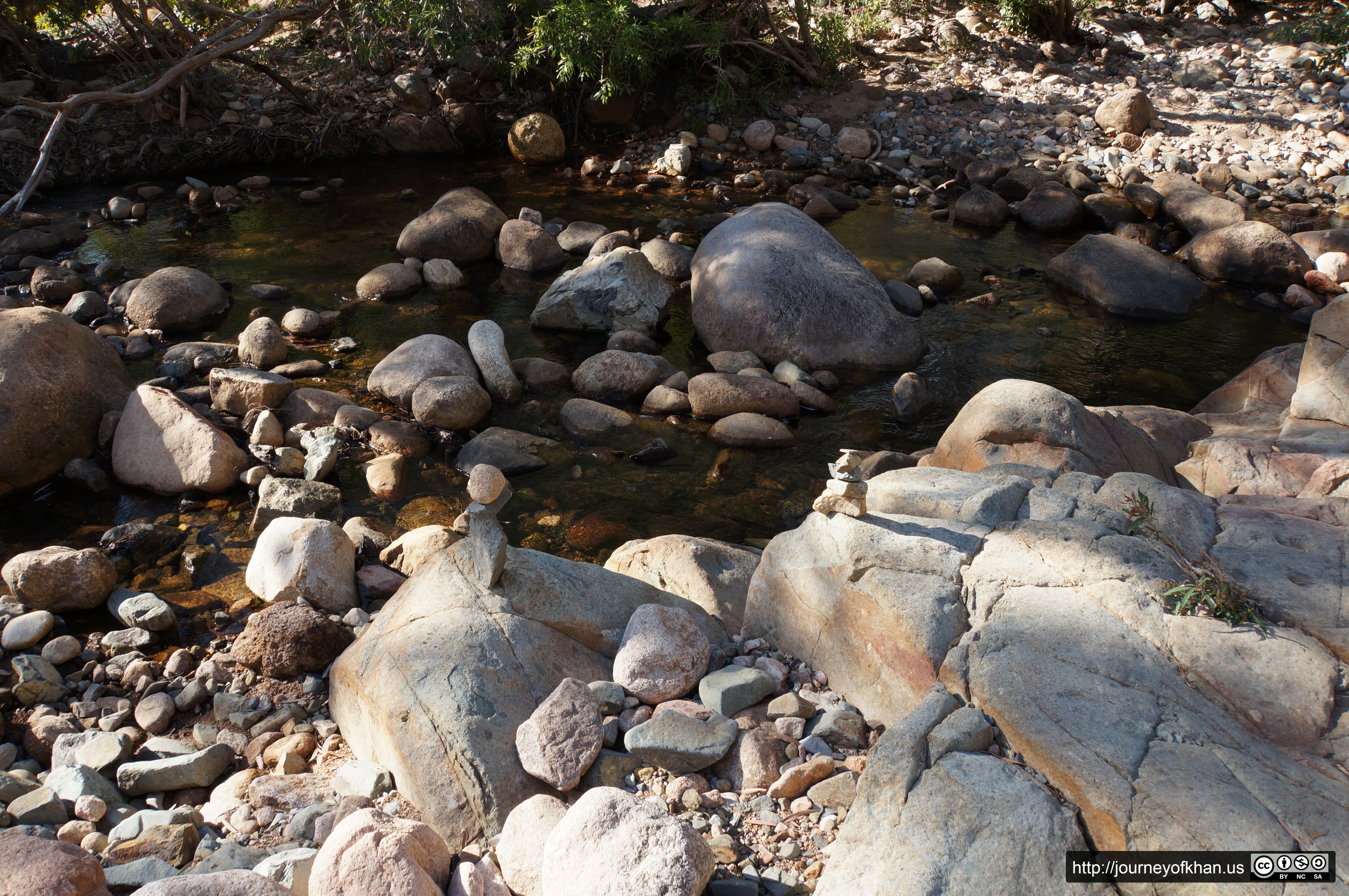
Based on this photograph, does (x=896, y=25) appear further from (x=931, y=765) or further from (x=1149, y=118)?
(x=931, y=765)

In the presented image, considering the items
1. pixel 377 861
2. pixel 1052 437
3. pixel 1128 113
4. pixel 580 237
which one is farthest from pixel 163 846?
pixel 1128 113

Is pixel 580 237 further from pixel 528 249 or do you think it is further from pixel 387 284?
pixel 387 284

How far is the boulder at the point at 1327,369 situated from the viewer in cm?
545

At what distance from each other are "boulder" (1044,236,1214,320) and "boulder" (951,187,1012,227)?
5.88 ft

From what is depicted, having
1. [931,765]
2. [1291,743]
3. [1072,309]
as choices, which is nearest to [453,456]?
[931,765]

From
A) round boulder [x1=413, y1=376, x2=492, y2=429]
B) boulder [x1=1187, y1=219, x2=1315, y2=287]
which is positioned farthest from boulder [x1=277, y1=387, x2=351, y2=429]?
boulder [x1=1187, y1=219, x2=1315, y2=287]

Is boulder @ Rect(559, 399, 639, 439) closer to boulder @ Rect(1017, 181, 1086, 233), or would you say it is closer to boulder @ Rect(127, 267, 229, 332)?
boulder @ Rect(127, 267, 229, 332)

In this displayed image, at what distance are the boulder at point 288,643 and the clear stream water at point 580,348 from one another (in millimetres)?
774

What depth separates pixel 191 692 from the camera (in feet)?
13.4

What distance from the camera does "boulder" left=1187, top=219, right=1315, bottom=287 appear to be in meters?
8.96

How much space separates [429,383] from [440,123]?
8.48 metres

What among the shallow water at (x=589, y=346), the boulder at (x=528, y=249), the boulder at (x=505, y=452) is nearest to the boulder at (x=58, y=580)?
the shallow water at (x=589, y=346)

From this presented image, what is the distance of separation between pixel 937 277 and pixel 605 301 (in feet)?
11.6

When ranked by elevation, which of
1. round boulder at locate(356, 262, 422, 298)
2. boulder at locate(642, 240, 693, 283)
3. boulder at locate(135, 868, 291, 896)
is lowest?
boulder at locate(642, 240, 693, 283)
